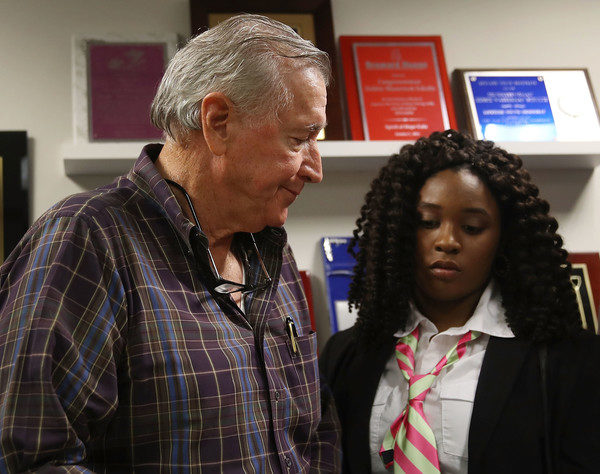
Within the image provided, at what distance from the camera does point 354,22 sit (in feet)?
7.38

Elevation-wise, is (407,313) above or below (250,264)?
below

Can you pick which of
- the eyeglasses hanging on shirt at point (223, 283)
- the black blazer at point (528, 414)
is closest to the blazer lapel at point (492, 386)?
the black blazer at point (528, 414)

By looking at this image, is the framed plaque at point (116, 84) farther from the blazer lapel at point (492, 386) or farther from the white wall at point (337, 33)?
the blazer lapel at point (492, 386)

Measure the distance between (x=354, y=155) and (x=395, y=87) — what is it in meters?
0.35

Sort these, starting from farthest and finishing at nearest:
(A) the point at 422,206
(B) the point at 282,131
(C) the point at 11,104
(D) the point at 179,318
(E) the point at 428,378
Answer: (C) the point at 11,104
(A) the point at 422,206
(E) the point at 428,378
(B) the point at 282,131
(D) the point at 179,318

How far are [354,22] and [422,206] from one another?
963mm

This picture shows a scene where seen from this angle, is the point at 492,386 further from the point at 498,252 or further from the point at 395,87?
the point at 395,87

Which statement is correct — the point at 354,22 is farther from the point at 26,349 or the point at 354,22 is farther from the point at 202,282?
the point at 26,349

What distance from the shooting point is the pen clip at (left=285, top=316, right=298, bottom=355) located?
1244 mm

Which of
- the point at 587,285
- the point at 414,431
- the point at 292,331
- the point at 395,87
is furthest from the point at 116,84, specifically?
the point at 587,285

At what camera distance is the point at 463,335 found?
151 cm

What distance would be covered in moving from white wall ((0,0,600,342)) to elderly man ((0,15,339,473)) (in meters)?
0.83

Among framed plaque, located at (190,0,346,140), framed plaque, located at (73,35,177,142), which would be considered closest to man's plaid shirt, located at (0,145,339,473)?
framed plaque, located at (73,35,177,142)

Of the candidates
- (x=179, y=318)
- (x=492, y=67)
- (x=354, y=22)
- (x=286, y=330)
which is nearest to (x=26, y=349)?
(x=179, y=318)
